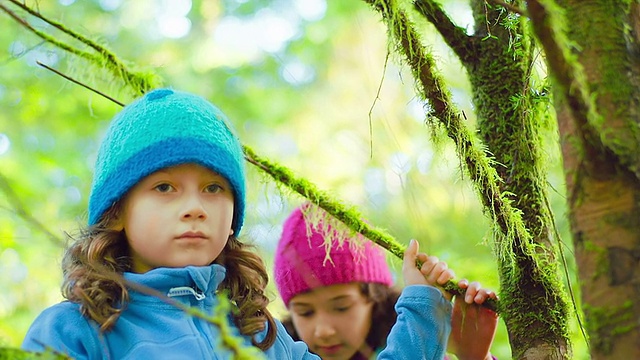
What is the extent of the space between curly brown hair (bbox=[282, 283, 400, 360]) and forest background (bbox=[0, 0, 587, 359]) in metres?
2.11

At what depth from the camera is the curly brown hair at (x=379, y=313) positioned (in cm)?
250

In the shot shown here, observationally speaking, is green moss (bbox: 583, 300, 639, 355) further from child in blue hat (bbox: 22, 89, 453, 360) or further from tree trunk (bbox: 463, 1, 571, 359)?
child in blue hat (bbox: 22, 89, 453, 360)

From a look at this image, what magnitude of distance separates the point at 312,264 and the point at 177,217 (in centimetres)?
108

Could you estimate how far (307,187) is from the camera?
5.05ft

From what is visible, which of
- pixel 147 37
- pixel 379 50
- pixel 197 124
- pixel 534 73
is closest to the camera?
pixel 534 73

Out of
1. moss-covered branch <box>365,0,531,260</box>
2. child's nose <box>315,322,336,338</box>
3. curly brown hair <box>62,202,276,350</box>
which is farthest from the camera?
child's nose <box>315,322,336,338</box>

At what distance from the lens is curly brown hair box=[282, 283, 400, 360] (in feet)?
8.19

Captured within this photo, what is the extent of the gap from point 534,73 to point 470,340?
26.0 inches

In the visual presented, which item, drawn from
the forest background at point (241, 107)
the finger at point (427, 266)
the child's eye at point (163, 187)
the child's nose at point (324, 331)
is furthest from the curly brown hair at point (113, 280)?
the forest background at point (241, 107)

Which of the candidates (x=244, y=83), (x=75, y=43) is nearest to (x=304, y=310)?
(x=75, y=43)

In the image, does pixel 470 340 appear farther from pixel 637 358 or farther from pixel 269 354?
pixel 637 358

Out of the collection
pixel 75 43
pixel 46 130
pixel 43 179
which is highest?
pixel 46 130

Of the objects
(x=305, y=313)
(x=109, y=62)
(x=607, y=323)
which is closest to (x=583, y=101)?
(x=607, y=323)

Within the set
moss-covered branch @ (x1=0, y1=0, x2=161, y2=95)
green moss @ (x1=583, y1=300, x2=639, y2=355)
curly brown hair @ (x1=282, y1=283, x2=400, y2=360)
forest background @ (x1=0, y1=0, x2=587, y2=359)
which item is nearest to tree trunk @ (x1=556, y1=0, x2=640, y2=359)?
green moss @ (x1=583, y1=300, x2=639, y2=355)
